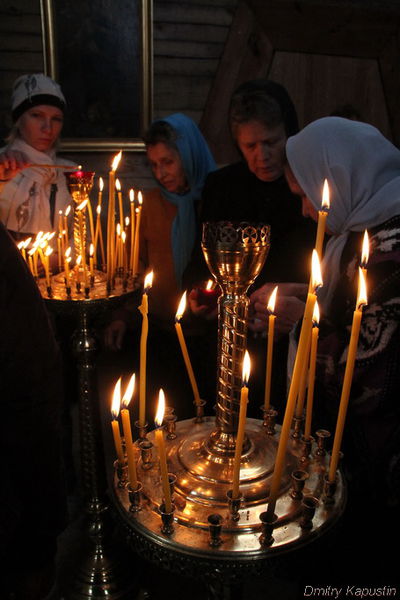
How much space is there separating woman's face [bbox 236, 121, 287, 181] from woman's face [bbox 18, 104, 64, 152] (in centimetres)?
Answer: 97

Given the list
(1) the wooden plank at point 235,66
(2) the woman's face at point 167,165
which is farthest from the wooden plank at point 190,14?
(2) the woman's face at point 167,165

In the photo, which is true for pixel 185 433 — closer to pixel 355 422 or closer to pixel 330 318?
pixel 355 422

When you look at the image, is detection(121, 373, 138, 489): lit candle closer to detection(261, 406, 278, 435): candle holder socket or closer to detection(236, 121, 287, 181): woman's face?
detection(261, 406, 278, 435): candle holder socket

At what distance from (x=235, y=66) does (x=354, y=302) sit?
8.29 ft

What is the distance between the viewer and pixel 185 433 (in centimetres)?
88

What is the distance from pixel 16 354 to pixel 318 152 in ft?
3.37

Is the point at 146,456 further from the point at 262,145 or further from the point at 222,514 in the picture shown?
the point at 262,145

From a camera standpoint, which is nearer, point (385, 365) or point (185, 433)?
point (185, 433)

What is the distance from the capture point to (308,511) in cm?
63

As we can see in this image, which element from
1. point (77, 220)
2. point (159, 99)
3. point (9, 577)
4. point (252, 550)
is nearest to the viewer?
point (252, 550)

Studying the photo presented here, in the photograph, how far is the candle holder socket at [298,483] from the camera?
0.68m

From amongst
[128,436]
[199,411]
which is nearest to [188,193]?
[199,411]

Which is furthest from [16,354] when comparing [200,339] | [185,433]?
[200,339]

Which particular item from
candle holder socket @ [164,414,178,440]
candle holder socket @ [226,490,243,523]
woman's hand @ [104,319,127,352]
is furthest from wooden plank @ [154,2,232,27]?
candle holder socket @ [226,490,243,523]
